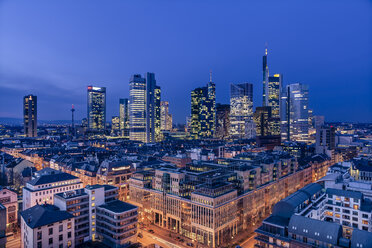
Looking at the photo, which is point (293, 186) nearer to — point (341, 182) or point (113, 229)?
point (341, 182)

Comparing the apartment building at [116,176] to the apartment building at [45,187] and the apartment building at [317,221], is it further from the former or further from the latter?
the apartment building at [317,221]

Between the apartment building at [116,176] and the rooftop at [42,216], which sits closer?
the rooftop at [42,216]

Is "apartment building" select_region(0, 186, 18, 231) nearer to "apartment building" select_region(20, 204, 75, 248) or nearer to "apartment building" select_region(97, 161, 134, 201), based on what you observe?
"apartment building" select_region(20, 204, 75, 248)

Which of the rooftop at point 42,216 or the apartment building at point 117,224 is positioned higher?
the rooftop at point 42,216

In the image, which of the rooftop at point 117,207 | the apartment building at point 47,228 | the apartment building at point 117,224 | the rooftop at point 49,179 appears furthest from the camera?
the rooftop at point 49,179

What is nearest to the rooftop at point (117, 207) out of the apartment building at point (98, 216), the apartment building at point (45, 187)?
the apartment building at point (98, 216)

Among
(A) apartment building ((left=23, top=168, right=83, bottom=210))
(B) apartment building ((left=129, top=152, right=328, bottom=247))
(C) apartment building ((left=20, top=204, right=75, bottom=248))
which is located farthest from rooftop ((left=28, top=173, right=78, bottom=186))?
(B) apartment building ((left=129, top=152, right=328, bottom=247))

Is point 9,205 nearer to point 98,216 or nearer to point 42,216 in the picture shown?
point 42,216

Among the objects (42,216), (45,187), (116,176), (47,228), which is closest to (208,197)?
(47,228)

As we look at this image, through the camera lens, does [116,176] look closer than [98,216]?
No

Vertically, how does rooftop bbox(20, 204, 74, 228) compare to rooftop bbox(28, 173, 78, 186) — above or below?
below

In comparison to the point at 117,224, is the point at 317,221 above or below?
above

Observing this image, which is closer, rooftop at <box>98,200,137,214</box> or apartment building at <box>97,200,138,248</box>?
apartment building at <box>97,200,138,248</box>
